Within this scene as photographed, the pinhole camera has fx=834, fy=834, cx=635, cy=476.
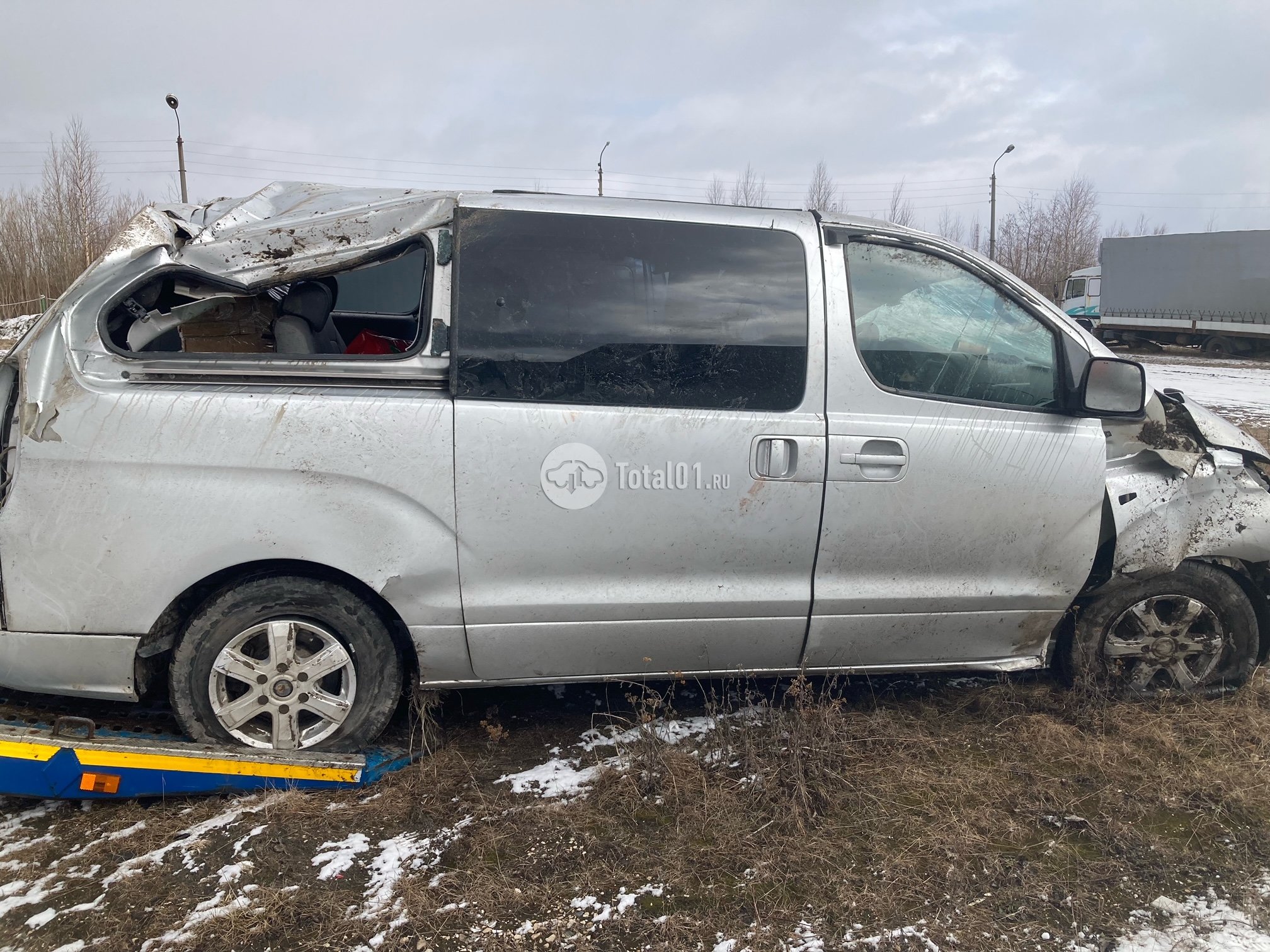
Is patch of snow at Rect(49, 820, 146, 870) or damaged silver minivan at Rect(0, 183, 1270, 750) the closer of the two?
patch of snow at Rect(49, 820, 146, 870)

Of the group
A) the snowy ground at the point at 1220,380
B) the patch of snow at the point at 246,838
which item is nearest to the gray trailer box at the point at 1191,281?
the snowy ground at the point at 1220,380

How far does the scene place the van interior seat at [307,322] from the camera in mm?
3104

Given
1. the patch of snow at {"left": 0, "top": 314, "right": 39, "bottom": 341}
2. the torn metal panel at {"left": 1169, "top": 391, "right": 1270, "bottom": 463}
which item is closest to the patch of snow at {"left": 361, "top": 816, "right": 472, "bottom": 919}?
the torn metal panel at {"left": 1169, "top": 391, "right": 1270, "bottom": 463}

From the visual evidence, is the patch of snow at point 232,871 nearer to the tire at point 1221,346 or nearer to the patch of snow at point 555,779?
the patch of snow at point 555,779

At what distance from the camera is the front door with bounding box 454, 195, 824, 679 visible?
2.89m

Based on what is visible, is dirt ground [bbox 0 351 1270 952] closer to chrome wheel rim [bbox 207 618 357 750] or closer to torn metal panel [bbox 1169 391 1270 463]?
chrome wheel rim [bbox 207 618 357 750]

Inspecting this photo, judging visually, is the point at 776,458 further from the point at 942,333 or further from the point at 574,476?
the point at 942,333

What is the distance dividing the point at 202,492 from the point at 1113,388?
330 centimetres

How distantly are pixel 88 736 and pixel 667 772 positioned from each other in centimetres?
195

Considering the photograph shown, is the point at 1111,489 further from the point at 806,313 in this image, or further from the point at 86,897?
the point at 86,897

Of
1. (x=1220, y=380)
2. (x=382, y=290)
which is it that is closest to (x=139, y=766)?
(x=382, y=290)

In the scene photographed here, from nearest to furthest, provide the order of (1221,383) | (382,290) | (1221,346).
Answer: (382,290) → (1221,383) → (1221,346)

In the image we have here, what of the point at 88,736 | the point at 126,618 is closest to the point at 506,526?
the point at 126,618

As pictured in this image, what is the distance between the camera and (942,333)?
3232 millimetres
